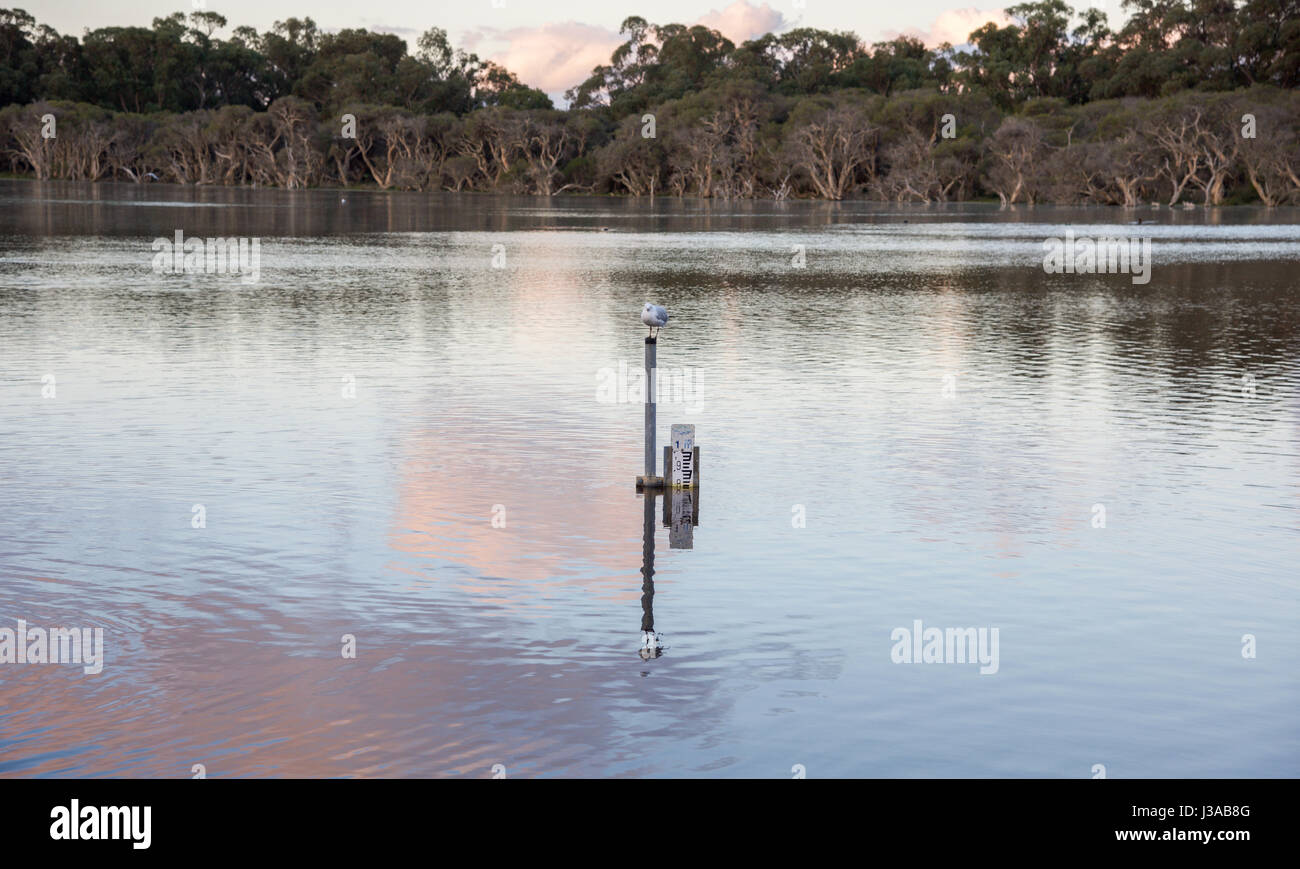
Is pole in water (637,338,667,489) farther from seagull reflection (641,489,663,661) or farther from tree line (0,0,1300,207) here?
tree line (0,0,1300,207)

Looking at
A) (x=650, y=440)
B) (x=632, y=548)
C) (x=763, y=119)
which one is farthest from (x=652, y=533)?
(x=763, y=119)

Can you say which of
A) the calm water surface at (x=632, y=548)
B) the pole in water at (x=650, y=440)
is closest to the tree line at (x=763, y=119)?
the calm water surface at (x=632, y=548)

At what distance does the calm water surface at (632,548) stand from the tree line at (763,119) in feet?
293

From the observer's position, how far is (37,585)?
10.2 m

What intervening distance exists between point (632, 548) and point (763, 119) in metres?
128

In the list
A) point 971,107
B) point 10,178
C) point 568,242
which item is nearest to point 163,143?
point 10,178

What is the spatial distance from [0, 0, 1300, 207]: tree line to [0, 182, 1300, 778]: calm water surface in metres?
89.4

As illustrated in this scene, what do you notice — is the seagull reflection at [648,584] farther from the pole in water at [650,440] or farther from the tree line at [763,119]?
the tree line at [763,119]

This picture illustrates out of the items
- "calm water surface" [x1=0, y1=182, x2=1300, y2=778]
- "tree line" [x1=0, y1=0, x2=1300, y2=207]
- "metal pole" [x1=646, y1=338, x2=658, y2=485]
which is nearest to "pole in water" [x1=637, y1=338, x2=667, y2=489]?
"metal pole" [x1=646, y1=338, x2=658, y2=485]

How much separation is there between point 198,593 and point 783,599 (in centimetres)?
384

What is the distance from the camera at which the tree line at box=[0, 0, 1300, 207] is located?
111062 millimetres

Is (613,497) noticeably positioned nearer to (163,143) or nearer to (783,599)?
(783,599)

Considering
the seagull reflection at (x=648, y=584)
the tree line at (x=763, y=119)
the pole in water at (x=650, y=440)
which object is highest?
the tree line at (x=763, y=119)

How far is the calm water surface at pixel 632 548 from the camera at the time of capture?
25.7ft
